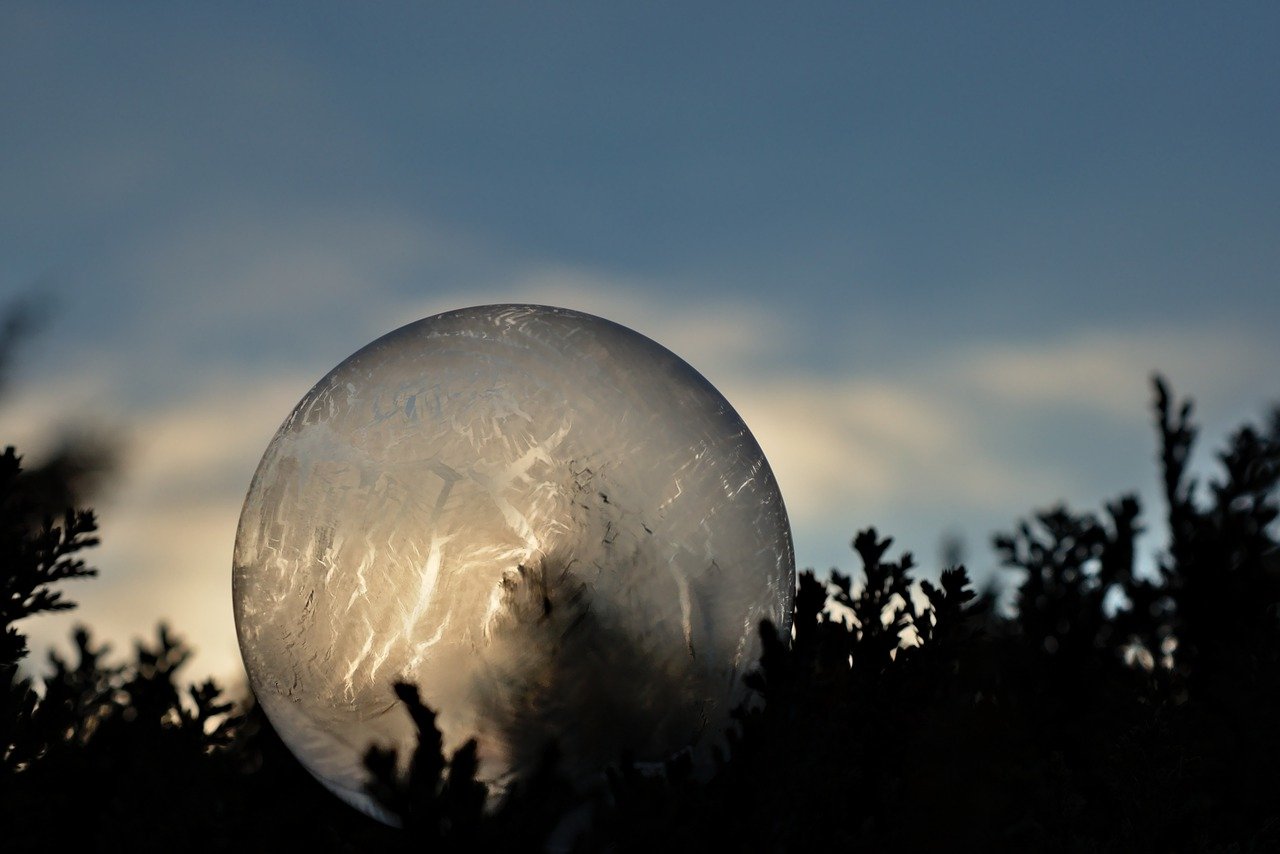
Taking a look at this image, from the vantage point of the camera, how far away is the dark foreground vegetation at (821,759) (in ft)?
10.9

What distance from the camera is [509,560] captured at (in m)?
3.69

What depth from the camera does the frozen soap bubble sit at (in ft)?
12.1

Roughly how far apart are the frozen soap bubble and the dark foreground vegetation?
272 millimetres

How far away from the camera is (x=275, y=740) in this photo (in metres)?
5.10

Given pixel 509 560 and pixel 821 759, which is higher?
pixel 509 560

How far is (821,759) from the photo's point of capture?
3.43 metres

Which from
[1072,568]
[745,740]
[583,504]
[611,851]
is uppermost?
[1072,568]

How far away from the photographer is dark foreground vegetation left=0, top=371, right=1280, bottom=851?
10.9 feet

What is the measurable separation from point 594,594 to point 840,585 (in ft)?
5.36

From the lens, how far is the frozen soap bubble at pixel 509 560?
3.69 m

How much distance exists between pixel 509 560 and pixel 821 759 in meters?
1.22

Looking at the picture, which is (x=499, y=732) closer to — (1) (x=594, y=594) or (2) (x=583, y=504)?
(1) (x=594, y=594)

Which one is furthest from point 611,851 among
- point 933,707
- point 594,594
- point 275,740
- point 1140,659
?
point 1140,659

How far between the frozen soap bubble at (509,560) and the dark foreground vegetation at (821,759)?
27cm
